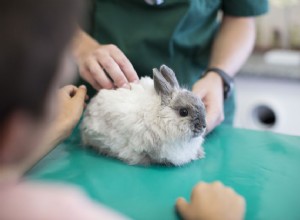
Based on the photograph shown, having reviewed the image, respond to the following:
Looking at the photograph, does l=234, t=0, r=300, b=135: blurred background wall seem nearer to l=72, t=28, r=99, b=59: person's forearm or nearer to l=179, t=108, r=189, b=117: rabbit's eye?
l=72, t=28, r=99, b=59: person's forearm

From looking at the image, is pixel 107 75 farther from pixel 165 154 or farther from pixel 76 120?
pixel 165 154

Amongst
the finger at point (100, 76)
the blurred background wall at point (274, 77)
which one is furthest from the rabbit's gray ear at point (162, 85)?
the blurred background wall at point (274, 77)

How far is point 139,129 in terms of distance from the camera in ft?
2.47

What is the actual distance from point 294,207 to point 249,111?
111cm

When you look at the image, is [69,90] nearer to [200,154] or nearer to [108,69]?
[108,69]

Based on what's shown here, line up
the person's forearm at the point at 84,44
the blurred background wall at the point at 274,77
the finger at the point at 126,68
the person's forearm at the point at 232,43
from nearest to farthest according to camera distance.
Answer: the finger at the point at 126,68 → the person's forearm at the point at 84,44 → the person's forearm at the point at 232,43 → the blurred background wall at the point at 274,77

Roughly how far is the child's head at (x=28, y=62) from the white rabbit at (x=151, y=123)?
0.40 meters

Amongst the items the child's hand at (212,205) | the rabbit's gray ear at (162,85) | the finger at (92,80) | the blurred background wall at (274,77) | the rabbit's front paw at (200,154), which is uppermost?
the rabbit's gray ear at (162,85)

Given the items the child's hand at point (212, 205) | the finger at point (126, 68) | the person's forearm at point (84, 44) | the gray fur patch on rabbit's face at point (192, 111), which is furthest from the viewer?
the person's forearm at point (84, 44)

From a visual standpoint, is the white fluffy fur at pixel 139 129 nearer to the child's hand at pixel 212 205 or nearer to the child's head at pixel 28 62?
the child's hand at pixel 212 205

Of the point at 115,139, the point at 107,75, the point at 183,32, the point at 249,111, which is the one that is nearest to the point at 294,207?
the point at 115,139

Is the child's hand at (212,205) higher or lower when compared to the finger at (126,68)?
lower

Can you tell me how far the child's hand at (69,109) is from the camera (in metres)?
0.82

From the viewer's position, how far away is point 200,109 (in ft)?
2.42
